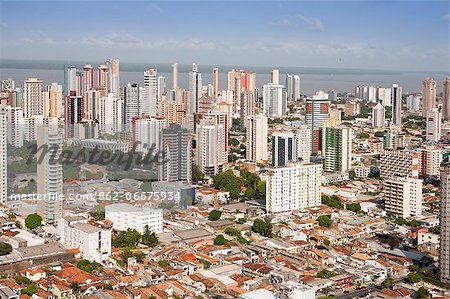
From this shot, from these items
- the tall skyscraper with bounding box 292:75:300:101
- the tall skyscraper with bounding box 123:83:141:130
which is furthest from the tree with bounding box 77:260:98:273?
the tall skyscraper with bounding box 292:75:300:101

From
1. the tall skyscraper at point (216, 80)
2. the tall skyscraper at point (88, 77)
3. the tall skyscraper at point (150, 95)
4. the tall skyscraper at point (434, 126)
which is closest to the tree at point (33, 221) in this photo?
the tall skyscraper at point (150, 95)

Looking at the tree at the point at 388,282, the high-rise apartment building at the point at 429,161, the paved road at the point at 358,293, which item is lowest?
the paved road at the point at 358,293

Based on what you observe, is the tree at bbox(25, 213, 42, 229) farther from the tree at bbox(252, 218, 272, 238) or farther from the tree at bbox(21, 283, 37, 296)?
the tree at bbox(252, 218, 272, 238)

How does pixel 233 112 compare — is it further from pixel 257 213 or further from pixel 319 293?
pixel 319 293

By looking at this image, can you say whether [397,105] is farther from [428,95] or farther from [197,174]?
[197,174]

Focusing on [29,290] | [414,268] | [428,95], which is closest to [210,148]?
[414,268]

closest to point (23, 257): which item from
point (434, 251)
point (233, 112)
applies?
point (434, 251)

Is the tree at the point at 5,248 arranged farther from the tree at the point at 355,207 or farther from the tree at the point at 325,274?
the tree at the point at 355,207
